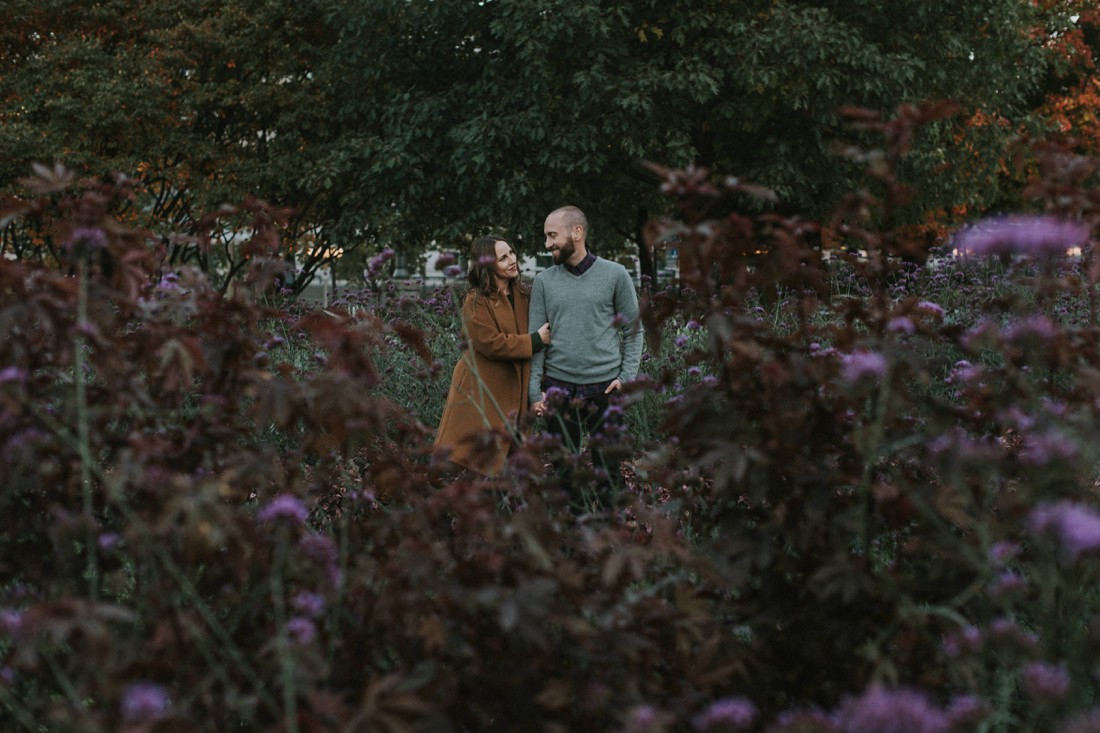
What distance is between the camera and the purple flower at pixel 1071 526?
4.95ft

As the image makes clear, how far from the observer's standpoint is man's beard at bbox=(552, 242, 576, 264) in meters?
4.83

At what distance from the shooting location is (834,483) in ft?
6.95

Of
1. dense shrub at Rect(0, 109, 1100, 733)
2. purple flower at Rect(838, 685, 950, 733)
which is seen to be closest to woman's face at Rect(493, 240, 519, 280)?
dense shrub at Rect(0, 109, 1100, 733)

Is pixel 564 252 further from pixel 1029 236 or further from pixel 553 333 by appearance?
pixel 1029 236

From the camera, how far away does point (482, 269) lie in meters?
4.67

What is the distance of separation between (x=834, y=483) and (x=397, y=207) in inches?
584

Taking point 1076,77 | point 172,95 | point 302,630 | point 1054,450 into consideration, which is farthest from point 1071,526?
point 1076,77

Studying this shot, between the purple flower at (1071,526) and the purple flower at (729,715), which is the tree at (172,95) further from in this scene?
the purple flower at (1071,526)

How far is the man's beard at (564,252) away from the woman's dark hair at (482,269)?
27 centimetres

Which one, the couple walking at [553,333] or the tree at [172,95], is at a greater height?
the tree at [172,95]

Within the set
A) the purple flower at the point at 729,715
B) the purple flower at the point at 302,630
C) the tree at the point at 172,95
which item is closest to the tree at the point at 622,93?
the tree at the point at 172,95

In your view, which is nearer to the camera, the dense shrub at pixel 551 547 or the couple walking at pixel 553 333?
the dense shrub at pixel 551 547

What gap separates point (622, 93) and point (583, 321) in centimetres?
972

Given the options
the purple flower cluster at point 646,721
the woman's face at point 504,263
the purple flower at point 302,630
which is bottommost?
the purple flower cluster at point 646,721
